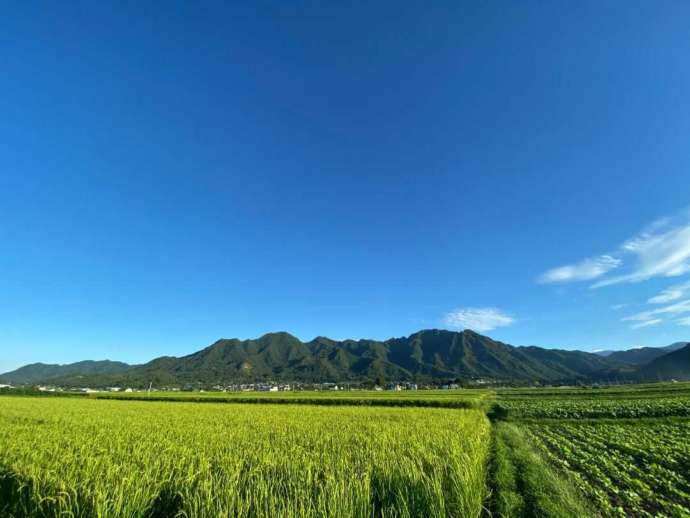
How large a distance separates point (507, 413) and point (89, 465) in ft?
127

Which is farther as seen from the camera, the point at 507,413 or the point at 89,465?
the point at 507,413

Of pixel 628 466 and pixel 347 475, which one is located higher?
pixel 347 475

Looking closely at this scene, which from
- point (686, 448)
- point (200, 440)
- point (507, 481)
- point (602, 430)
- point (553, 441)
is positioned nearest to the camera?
point (507, 481)

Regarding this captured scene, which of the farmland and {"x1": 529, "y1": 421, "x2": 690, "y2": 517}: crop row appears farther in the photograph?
{"x1": 529, "y1": 421, "x2": 690, "y2": 517}: crop row

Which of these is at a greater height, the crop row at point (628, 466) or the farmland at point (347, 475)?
the farmland at point (347, 475)

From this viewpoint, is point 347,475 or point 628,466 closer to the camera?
point 347,475

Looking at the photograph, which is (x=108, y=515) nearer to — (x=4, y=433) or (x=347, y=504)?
(x=347, y=504)

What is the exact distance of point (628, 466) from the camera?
524 inches

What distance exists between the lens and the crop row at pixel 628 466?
9633mm

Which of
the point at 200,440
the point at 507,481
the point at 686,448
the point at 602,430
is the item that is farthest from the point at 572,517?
the point at 602,430

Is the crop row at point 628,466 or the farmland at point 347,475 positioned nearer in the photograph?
A: the farmland at point 347,475

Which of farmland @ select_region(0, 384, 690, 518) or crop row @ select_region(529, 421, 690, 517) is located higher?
farmland @ select_region(0, 384, 690, 518)

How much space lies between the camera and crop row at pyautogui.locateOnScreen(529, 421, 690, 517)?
379 inches

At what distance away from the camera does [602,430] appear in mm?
23531
